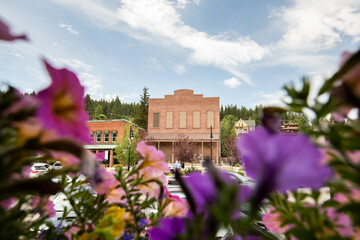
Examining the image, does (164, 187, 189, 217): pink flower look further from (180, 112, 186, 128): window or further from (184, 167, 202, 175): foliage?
(180, 112, 186, 128): window

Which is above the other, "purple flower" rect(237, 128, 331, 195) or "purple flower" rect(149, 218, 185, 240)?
"purple flower" rect(237, 128, 331, 195)

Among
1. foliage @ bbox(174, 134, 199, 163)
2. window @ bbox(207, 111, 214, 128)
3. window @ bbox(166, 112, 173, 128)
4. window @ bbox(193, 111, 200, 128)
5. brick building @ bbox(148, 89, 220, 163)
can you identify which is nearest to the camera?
foliage @ bbox(174, 134, 199, 163)

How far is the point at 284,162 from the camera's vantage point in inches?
9.6

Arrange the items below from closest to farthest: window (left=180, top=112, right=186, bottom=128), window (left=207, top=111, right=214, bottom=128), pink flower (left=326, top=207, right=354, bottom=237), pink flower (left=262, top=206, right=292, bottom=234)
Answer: pink flower (left=326, top=207, right=354, bottom=237)
pink flower (left=262, top=206, right=292, bottom=234)
window (left=207, top=111, right=214, bottom=128)
window (left=180, top=112, right=186, bottom=128)

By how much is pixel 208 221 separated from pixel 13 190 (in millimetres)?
213

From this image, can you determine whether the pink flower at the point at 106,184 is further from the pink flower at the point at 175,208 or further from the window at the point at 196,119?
the window at the point at 196,119

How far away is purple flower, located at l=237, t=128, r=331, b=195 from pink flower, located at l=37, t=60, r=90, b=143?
21 cm

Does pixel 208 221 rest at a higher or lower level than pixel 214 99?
lower

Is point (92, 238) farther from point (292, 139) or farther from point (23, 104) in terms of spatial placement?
point (292, 139)

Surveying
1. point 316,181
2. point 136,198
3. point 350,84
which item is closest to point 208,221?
point 316,181

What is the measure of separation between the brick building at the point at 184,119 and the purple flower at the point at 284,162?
2997 centimetres

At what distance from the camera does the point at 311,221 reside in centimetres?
39

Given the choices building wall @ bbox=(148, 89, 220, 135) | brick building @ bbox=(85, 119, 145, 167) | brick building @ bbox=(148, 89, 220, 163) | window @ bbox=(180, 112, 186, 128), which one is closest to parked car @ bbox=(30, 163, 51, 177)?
brick building @ bbox=(85, 119, 145, 167)

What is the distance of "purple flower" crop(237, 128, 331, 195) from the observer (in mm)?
240
